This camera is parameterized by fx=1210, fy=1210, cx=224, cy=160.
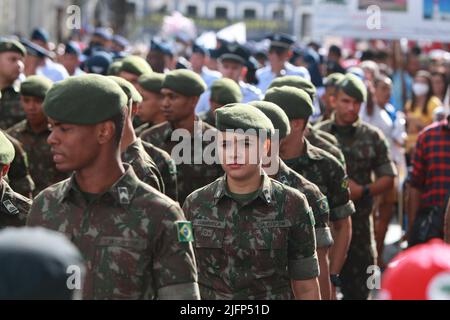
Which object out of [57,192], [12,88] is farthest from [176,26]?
[57,192]

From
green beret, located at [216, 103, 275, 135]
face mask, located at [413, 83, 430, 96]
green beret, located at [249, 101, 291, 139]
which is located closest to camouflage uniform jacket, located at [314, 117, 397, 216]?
green beret, located at [249, 101, 291, 139]

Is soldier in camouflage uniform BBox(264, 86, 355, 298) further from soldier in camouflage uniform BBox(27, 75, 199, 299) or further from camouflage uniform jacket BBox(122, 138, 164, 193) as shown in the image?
soldier in camouflage uniform BBox(27, 75, 199, 299)

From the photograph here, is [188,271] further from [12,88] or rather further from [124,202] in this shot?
[12,88]

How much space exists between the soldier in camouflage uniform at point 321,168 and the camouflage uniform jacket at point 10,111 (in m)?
3.52

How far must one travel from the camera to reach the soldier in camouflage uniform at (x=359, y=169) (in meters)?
9.51

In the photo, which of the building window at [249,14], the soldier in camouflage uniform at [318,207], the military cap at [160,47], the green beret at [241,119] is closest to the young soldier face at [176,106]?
the soldier in camouflage uniform at [318,207]

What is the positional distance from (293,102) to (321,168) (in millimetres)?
475

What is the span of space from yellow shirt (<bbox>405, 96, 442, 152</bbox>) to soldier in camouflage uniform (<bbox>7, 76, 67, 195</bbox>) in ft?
21.6

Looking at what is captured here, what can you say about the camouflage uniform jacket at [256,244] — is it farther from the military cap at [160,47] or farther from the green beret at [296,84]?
the military cap at [160,47]

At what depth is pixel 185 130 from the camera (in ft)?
28.9

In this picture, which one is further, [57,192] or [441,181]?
[441,181]
